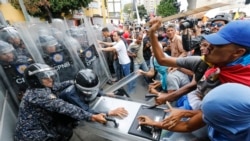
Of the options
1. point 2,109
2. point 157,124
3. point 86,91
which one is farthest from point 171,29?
point 2,109

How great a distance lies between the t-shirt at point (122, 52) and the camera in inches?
165

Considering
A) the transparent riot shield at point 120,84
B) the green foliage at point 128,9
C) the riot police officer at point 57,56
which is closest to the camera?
the transparent riot shield at point 120,84

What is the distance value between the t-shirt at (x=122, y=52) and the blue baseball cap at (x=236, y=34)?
128 inches

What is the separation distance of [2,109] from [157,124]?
1983 mm

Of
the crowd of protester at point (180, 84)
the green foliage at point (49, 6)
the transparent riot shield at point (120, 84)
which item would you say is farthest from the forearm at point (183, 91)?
the green foliage at point (49, 6)

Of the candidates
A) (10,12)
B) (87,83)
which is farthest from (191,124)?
(10,12)

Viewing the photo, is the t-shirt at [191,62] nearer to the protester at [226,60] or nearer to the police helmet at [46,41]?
the protester at [226,60]

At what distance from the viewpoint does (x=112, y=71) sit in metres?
5.48

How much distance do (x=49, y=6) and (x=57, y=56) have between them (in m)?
10.9

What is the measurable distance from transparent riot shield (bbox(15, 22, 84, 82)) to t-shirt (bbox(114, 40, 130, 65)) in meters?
0.99

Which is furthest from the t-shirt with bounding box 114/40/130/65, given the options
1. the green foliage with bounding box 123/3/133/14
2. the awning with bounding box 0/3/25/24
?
the green foliage with bounding box 123/3/133/14

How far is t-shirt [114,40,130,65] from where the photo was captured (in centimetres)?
420

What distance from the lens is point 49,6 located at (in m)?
12.4

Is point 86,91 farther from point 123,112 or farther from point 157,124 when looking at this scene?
point 157,124
